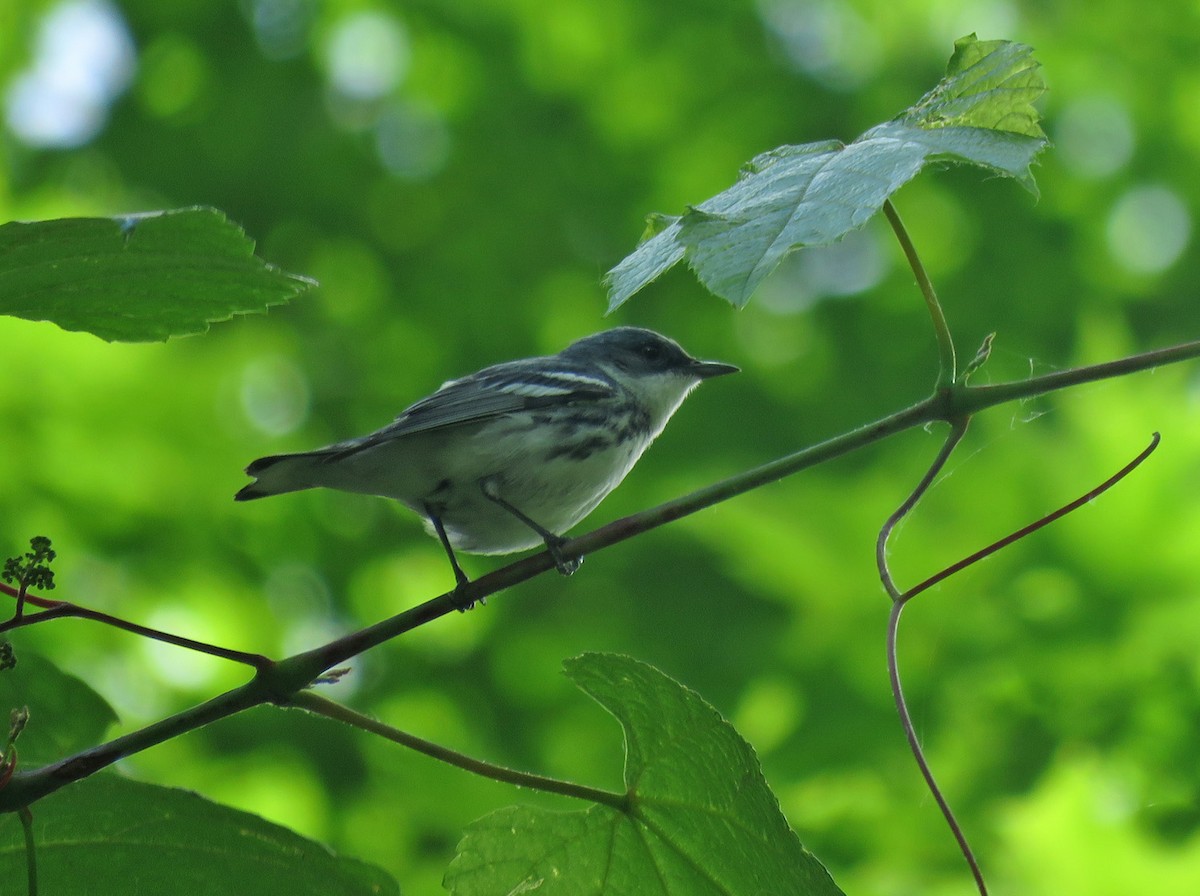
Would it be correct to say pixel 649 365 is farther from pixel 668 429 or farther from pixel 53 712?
pixel 53 712

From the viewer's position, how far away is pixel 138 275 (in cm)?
129

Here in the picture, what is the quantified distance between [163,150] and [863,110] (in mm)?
3614

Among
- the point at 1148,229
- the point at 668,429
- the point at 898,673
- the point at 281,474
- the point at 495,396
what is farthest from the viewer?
the point at 1148,229

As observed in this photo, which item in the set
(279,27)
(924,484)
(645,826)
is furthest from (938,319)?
(279,27)

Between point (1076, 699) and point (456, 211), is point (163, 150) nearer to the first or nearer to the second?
point (456, 211)

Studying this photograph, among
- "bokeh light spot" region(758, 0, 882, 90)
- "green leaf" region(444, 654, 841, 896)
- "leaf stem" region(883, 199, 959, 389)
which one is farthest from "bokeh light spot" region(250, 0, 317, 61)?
"green leaf" region(444, 654, 841, 896)

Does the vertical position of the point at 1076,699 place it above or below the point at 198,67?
below

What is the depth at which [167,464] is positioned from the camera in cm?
512

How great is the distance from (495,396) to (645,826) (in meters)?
1.83

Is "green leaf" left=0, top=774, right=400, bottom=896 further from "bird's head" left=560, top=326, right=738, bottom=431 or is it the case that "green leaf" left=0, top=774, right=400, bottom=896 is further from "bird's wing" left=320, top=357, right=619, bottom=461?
"bird's head" left=560, top=326, right=738, bottom=431

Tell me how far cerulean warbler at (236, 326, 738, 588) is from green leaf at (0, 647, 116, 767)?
1133 mm

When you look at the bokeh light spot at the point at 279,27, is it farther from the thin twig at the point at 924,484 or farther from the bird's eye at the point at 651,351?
the thin twig at the point at 924,484

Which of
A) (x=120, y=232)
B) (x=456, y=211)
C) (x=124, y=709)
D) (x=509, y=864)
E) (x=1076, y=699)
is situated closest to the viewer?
(x=120, y=232)

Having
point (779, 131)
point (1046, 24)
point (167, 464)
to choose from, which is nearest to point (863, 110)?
point (779, 131)
